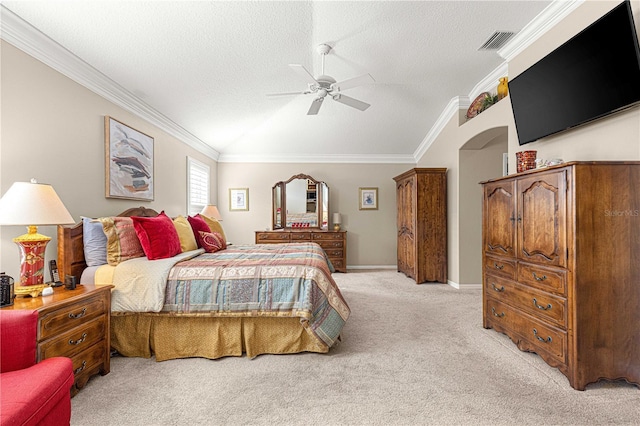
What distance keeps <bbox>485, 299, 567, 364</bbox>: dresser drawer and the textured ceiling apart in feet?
8.76

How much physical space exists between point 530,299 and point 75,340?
3.24 m

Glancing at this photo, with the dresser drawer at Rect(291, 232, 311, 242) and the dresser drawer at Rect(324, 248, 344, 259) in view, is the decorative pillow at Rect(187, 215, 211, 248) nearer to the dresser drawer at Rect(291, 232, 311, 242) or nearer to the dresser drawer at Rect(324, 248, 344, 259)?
the dresser drawer at Rect(291, 232, 311, 242)

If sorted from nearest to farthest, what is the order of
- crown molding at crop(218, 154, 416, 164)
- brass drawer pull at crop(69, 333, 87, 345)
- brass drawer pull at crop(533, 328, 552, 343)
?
brass drawer pull at crop(69, 333, 87, 345) < brass drawer pull at crop(533, 328, 552, 343) < crown molding at crop(218, 154, 416, 164)

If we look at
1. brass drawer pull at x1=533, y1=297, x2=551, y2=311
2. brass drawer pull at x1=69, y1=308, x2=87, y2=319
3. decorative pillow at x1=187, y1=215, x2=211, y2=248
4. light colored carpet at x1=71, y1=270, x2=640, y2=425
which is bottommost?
light colored carpet at x1=71, y1=270, x2=640, y2=425

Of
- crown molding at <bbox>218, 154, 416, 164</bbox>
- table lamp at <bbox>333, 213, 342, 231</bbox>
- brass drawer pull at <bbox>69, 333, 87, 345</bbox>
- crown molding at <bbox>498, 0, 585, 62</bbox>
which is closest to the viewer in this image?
brass drawer pull at <bbox>69, 333, 87, 345</bbox>

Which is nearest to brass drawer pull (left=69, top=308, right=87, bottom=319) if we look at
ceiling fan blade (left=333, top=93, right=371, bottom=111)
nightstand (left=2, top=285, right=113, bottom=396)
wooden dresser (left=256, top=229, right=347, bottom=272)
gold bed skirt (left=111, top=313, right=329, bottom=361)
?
nightstand (left=2, top=285, right=113, bottom=396)

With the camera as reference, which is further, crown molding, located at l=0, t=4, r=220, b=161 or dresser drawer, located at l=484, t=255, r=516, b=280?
dresser drawer, located at l=484, t=255, r=516, b=280

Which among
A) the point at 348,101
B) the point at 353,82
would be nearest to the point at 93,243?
the point at 353,82

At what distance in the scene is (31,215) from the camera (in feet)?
6.04

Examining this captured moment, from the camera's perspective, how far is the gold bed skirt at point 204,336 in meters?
2.45

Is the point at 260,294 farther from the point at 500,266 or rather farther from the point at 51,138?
the point at 500,266

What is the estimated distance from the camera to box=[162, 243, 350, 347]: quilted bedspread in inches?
94.3

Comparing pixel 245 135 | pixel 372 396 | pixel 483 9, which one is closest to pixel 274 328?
pixel 372 396

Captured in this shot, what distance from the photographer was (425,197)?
5109 millimetres
